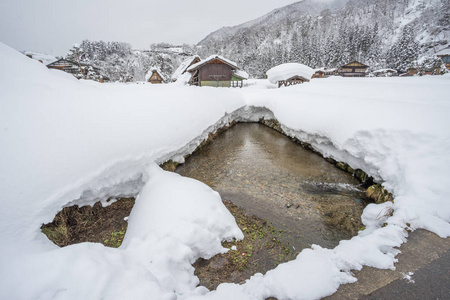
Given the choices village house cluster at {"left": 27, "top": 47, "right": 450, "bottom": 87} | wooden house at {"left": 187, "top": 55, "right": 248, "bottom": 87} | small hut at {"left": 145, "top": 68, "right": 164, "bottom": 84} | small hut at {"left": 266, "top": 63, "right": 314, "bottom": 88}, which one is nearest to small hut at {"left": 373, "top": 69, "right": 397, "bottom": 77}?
village house cluster at {"left": 27, "top": 47, "right": 450, "bottom": 87}

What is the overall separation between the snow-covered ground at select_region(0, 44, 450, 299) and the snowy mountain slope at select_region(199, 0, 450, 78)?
161 feet

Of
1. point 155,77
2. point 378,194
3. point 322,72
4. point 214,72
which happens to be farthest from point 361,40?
point 378,194

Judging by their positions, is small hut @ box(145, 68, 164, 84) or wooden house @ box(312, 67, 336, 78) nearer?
small hut @ box(145, 68, 164, 84)

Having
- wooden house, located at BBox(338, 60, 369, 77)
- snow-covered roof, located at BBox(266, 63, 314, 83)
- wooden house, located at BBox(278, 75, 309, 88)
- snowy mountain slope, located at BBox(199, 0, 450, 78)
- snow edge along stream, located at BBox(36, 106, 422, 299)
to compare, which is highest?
snowy mountain slope, located at BBox(199, 0, 450, 78)

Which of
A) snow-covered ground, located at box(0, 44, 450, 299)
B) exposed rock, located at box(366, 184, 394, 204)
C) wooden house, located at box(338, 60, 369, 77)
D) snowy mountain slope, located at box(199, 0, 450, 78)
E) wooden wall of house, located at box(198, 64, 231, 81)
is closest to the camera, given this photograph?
snow-covered ground, located at box(0, 44, 450, 299)

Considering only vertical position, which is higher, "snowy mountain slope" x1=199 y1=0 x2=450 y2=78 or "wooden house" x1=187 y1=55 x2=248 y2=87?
"snowy mountain slope" x1=199 y1=0 x2=450 y2=78

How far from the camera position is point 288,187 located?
24.0 feet

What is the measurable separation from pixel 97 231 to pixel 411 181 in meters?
8.38

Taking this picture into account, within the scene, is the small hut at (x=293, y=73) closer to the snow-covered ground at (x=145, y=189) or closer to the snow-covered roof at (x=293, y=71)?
the snow-covered roof at (x=293, y=71)

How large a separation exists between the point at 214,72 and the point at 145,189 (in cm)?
2328

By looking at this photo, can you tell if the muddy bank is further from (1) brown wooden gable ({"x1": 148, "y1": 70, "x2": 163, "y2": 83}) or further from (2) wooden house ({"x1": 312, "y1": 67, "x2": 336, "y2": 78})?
(2) wooden house ({"x1": 312, "y1": 67, "x2": 336, "y2": 78})

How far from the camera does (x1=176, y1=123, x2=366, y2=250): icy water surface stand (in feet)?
17.6

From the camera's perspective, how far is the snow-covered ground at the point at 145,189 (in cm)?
277

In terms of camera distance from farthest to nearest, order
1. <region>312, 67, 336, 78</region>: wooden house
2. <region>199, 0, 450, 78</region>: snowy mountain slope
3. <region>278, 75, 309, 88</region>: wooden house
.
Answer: <region>199, 0, 450, 78</region>: snowy mountain slope
<region>312, 67, 336, 78</region>: wooden house
<region>278, 75, 309, 88</region>: wooden house
